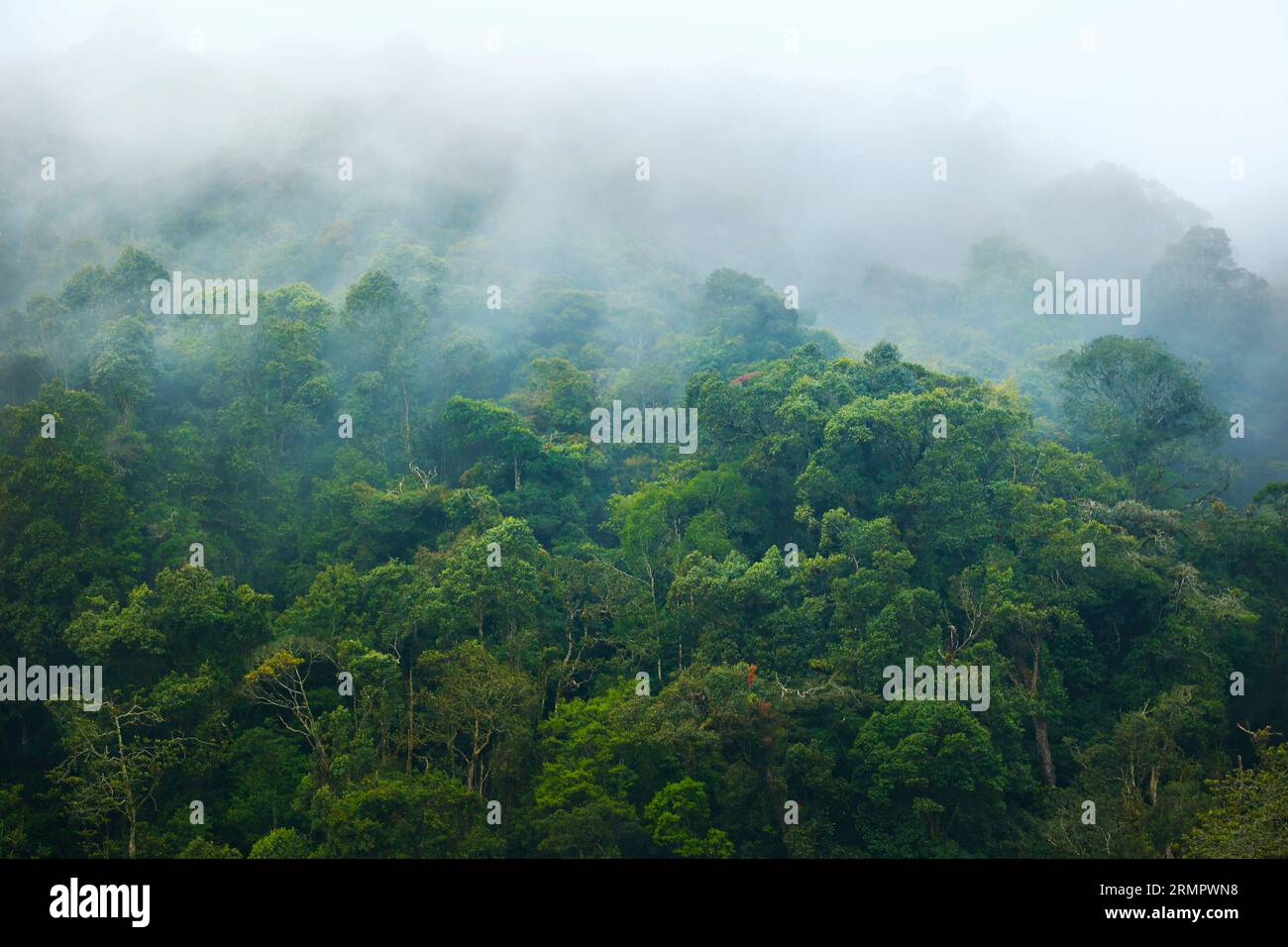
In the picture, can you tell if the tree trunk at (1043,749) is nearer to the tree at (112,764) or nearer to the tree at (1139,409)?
the tree at (1139,409)

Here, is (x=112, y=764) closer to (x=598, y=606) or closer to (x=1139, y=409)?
(x=598, y=606)

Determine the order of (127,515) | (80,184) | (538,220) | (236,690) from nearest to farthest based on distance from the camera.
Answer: (236,690), (127,515), (80,184), (538,220)

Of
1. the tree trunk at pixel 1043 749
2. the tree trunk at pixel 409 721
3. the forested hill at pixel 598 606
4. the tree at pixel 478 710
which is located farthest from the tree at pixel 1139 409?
the tree trunk at pixel 409 721

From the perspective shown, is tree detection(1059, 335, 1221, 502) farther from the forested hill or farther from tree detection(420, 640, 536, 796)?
tree detection(420, 640, 536, 796)

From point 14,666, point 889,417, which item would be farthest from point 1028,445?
point 14,666

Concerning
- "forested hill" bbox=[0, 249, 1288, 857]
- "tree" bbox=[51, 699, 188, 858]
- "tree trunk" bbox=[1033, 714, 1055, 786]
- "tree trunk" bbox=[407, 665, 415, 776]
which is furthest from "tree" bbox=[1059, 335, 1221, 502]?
"tree" bbox=[51, 699, 188, 858]

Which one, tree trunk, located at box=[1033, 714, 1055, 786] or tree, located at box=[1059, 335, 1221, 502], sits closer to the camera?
tree trunk, located at box=[1033, 714, 1055, 786]

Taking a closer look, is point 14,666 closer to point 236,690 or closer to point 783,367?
point 236,690
